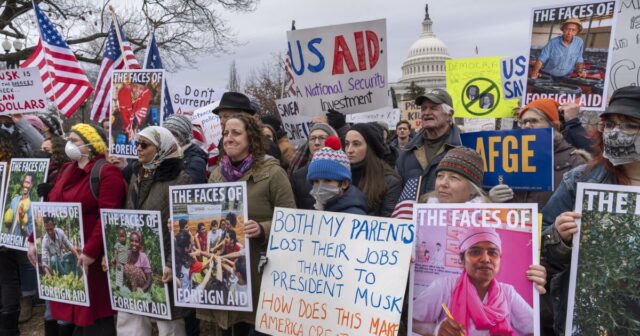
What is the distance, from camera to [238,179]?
381cm

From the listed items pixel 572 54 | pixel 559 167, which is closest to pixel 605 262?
pixel 559 167

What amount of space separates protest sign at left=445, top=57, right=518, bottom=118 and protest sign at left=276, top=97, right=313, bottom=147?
6.20ft

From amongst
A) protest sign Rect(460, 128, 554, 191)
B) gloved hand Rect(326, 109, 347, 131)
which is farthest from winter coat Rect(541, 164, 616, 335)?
gloved hand Rect(326, 109, 347, 131)

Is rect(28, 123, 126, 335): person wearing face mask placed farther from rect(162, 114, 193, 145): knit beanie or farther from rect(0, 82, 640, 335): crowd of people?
rect(162, 114, 193, 145): knit beanie

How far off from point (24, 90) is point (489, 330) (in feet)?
20.7

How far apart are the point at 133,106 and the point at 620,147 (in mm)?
4515

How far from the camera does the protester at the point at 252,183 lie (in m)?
3.70

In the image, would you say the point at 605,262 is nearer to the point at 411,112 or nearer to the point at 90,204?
the point at 90,204

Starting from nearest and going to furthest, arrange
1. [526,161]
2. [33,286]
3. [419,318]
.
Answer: [419,318], [526,161], [33,286]

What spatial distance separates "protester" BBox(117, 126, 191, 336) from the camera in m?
4.06

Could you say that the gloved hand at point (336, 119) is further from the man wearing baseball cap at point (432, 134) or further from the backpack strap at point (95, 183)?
the backpack strap at point (95, 183)

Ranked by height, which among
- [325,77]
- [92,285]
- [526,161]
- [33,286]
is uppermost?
[325,77]

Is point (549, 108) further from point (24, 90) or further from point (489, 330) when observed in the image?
point (24, 90)

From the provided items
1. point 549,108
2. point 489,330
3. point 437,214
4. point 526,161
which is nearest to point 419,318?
point 489,330
